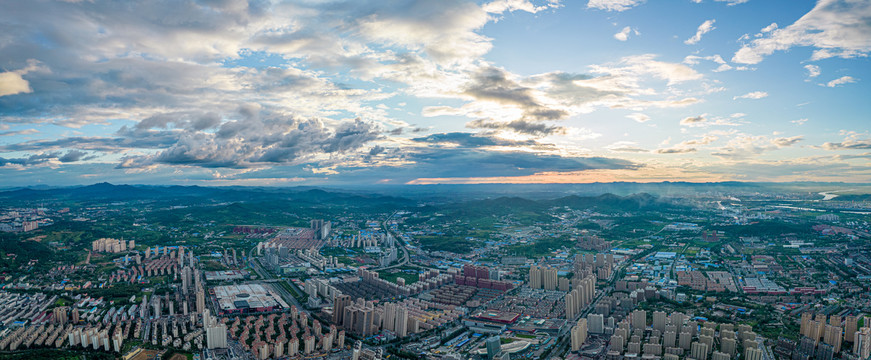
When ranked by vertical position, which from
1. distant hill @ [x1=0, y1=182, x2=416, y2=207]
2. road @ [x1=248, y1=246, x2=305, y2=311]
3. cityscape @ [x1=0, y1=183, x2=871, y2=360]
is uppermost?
distant hill @ [x1=0, y1=182, x2=416, y2=207]

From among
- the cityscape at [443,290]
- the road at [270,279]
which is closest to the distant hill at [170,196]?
the cityscape at [443,290]

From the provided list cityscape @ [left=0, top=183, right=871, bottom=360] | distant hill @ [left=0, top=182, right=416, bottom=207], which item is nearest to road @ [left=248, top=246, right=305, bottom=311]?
cityscape @ [left=0, top=183, right=871, bottom=360]

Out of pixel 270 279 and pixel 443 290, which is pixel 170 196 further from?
pixel 443 290

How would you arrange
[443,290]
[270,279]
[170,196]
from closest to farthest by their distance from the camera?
1. [443,290]
2. [270,279]
3. [170,196]

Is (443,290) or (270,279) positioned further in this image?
(270,279)

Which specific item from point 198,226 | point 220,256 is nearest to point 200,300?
point 220,256

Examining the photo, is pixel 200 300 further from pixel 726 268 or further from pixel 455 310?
pixel 726 268

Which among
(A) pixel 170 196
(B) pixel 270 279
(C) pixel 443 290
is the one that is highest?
(A) pixel 170 196

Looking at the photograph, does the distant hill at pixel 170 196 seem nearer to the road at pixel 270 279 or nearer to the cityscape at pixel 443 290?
the cityscape at pixel 443 290

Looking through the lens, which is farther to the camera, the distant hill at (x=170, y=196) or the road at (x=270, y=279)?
the distant hill at (x=170, y=196)

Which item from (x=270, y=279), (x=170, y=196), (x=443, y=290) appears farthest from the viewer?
(x=170, y=196)

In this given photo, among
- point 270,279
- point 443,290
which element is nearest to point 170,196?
point 270,279

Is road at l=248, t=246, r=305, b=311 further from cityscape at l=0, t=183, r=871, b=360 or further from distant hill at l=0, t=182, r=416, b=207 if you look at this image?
distant hill at l=0, t=182, r=416, b=207

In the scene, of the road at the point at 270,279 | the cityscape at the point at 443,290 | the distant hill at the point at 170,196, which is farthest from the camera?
the distant hill at the point at 170,196
